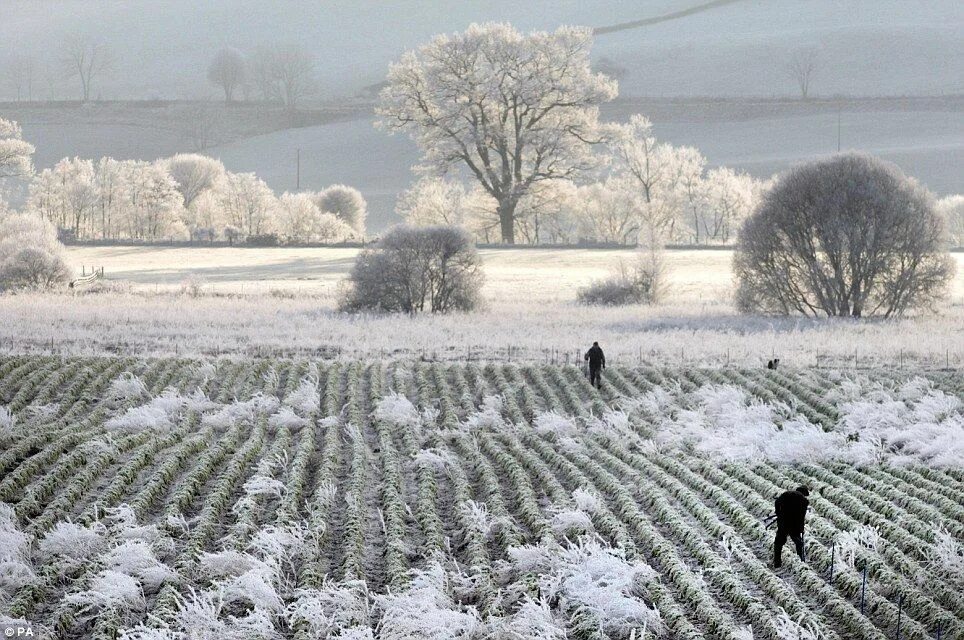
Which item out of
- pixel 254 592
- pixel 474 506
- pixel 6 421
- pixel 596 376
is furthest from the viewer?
pixel 596 376

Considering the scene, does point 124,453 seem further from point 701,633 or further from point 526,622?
point 701,633

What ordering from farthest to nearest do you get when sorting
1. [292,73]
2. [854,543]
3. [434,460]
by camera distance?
1. [292,73]
2. [434,460]
3. [854,543]

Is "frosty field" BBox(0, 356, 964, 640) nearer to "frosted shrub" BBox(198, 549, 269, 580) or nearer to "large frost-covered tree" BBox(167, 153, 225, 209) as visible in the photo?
"frosted shrub" BBox(198, 549, 269, 580)

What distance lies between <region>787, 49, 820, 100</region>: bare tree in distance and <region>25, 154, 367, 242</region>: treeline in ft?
262

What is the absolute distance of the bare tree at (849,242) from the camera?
43.7 metres

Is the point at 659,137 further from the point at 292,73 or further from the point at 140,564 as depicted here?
the point at 140,564

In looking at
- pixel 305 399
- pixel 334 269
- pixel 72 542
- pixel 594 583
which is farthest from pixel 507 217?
pixel 594 583

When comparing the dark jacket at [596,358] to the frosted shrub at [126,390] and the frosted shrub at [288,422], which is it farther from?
the frosted shrub at [126,390]

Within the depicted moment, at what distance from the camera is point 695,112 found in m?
150

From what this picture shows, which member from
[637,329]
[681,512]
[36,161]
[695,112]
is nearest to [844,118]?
[695,112]

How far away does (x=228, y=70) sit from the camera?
184125 mm

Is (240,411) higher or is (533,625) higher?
(240,411)

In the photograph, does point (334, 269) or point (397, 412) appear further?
point (334, 269)

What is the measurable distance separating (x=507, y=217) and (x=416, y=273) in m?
34.0
